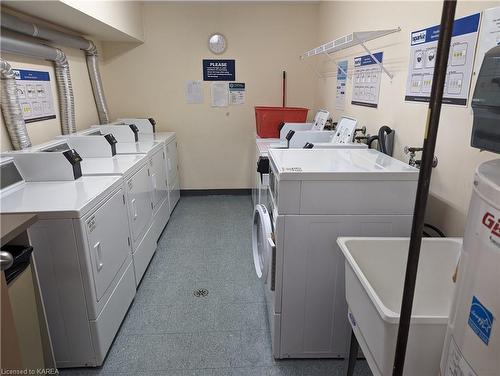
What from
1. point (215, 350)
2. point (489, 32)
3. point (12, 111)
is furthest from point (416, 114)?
point (12, 111)

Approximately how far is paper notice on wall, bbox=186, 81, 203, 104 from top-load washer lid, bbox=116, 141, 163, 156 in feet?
3.35

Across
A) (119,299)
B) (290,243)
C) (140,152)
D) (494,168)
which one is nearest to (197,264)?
(119,299)

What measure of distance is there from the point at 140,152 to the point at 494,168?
105 inches

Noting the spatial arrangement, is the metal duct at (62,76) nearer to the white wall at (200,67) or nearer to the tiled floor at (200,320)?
the white wall at (200,67)

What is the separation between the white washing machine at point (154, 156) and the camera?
9.86ft

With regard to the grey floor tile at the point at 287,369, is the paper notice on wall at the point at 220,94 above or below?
above

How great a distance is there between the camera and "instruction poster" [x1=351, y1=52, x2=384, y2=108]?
233cm

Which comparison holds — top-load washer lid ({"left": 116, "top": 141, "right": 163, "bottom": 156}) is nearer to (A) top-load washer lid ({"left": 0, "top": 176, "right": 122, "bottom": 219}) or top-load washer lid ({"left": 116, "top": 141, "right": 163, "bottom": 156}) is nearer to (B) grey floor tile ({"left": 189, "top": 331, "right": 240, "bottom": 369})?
(A) top-load washer lid ({"left": 0, "top": 176, "right": 122, "bottom": 219})

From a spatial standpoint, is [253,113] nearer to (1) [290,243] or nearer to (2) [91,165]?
(2) [91,165]

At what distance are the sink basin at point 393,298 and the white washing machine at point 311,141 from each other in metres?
1.06

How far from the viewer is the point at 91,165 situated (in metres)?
2.44

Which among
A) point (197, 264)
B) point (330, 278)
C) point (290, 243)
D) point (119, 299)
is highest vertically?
point (290, 243)

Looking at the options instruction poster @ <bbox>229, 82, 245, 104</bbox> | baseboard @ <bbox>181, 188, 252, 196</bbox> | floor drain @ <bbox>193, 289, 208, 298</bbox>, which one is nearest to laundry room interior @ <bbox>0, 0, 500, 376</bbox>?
floor drain @ <bbox>193, 289, 208, 298</bbox>

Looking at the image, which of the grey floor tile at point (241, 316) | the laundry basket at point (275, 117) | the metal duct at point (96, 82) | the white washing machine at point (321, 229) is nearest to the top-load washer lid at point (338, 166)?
the white washing machine at point (321, 229)
